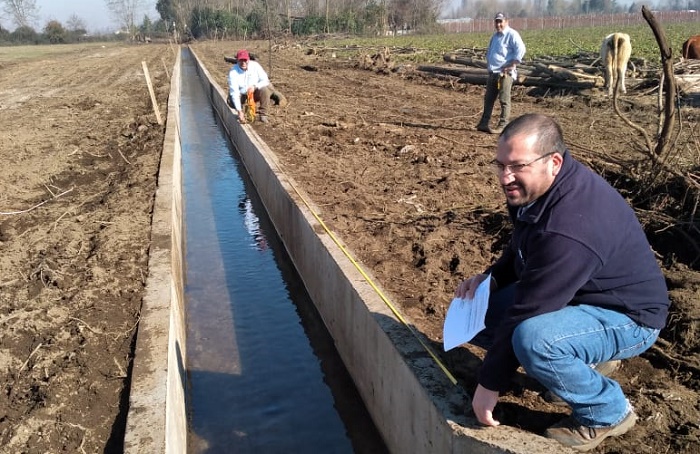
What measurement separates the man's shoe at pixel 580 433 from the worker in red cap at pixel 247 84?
31.0 ft

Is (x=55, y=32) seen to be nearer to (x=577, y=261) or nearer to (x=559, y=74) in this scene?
(x=559, y=74)

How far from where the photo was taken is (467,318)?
3.09 m

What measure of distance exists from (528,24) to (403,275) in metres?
79.9

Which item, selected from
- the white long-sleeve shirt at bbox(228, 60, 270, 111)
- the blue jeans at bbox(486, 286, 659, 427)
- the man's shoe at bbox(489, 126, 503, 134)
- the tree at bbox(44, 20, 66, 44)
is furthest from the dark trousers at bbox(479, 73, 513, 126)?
the tree at bbox(44, 20, 66, 44)

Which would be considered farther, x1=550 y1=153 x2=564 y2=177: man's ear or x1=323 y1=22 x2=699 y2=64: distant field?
x1=323 y1=22 x2=699 y2=64: distant field

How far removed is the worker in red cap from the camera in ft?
37.1

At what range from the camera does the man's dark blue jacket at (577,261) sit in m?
2.46

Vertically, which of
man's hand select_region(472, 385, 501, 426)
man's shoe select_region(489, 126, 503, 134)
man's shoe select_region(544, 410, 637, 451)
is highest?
man's shoe select_region(489, 126, 503, 134)

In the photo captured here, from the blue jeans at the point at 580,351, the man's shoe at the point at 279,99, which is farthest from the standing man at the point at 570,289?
the man's shoe at the point at 279,99

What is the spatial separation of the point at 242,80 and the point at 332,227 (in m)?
6.58

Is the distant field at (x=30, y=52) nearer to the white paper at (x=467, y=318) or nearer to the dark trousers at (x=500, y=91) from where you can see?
the dark trousers at (x=500, y=91)

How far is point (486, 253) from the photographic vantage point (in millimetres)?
5352

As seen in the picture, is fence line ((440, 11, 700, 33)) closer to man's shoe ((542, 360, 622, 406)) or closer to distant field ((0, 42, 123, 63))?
distant field ((0, 42, 123, 63))

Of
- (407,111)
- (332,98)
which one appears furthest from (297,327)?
(332,98)
